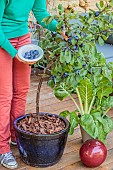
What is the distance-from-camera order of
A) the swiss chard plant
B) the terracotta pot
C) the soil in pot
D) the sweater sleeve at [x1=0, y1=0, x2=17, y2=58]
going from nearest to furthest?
the sweater sleeve at [x1=0, y1=0, x2=17, y2=58] < the swiss chard plant < the soil in pot < the terracotta pot

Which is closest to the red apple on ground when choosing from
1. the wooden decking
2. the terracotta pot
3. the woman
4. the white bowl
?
the wooden decking

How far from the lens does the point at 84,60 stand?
2391mm

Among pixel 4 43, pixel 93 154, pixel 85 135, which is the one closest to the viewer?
pixel 4 43

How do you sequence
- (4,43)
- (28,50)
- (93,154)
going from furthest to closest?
(93,154) < (28,50) < (4,43)

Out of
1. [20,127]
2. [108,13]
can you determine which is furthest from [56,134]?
[108,13]

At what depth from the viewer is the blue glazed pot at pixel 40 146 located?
2369 millimetres

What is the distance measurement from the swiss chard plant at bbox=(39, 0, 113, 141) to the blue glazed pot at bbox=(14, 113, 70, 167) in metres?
0.23

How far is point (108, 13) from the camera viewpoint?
2.33m

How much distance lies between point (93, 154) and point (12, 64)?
77 centimetres

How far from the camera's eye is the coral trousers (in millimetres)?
2359

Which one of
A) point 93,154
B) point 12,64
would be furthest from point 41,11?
point 93,154

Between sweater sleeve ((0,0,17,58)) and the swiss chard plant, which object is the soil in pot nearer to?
the swiss chard plant

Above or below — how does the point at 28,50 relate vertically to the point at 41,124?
above

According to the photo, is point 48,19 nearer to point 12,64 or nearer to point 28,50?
point 28,50
